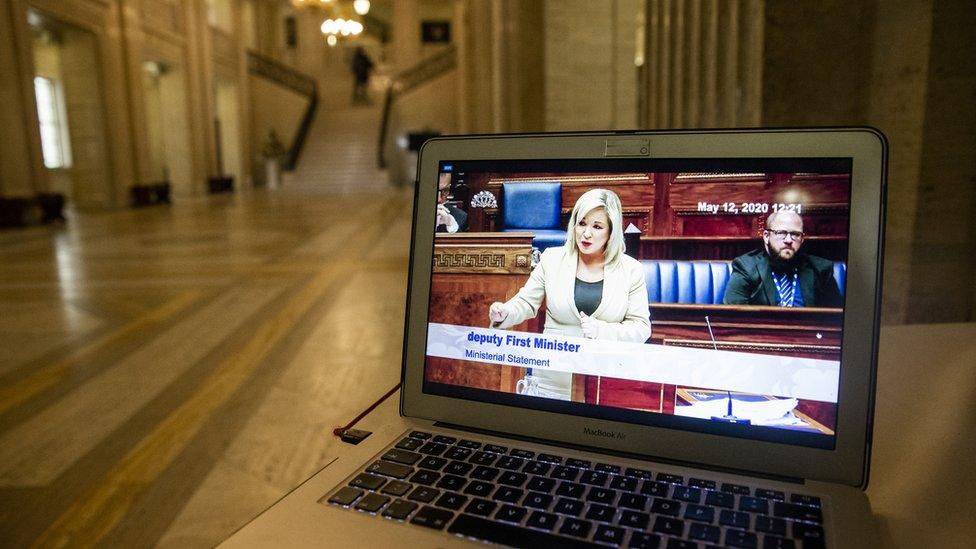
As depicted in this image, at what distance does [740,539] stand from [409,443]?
1.13 feet

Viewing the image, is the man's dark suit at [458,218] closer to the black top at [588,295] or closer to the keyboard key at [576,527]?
the black top at [588,295]

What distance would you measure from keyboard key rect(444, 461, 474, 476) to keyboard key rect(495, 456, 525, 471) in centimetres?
3

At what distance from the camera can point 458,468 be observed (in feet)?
2.09

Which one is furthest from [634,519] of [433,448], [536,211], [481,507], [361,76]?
[361,76]

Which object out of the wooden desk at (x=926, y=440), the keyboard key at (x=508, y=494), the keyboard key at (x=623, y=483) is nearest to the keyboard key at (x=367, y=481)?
the keyboard key at (x=508, y=494)

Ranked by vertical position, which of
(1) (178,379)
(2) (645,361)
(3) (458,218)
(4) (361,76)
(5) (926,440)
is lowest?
(1) (178,379)

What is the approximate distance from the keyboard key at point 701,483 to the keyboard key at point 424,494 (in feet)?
0.78

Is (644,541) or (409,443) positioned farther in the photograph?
(409,443)

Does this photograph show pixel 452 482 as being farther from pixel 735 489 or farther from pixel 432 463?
pixel 735 489

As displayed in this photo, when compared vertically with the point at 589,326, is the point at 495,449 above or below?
below

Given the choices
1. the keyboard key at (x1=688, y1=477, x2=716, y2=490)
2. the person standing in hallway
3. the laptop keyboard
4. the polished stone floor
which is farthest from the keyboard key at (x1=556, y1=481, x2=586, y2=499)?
the person standing in hallway

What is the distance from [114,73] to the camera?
11406 millimetres

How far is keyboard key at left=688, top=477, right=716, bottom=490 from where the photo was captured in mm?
592

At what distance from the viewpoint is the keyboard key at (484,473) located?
62cm
